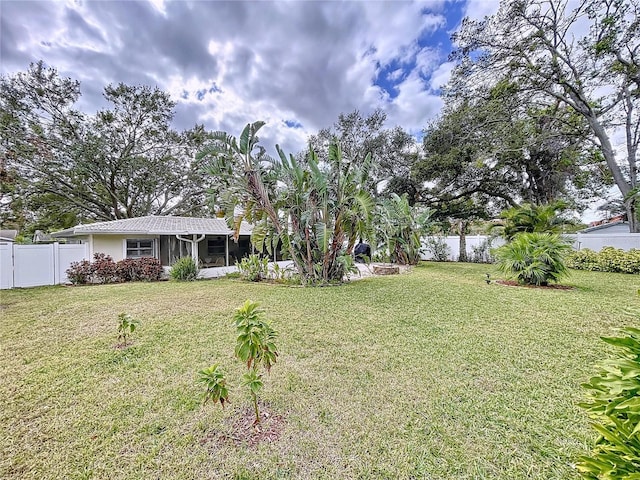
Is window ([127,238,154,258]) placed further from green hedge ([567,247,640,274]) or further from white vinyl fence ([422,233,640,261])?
green hedge ([567,247,640,274])

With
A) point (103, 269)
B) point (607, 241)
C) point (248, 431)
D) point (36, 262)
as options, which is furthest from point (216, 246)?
point (607, 241)

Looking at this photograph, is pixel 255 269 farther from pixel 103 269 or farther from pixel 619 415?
pixel 619 415

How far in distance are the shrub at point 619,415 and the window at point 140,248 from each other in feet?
47.2

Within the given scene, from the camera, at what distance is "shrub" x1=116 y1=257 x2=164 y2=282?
11.1 metres

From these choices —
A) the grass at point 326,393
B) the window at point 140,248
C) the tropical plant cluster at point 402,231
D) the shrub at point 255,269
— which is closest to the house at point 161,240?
the window at point 140,248

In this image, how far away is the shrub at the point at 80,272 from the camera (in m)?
→ 10.6

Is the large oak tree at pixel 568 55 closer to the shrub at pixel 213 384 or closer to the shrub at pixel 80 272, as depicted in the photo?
the shrub at pixel 213 384

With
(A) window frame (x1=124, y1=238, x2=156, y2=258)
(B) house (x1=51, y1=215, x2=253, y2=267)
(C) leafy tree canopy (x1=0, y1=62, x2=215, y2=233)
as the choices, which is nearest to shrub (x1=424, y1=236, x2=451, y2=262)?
(B) house (x1=51, y1=215, x2=253, y2=267)

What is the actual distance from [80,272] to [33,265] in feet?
5.22

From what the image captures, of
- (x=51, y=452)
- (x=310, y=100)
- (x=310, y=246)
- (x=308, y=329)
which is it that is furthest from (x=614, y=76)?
(x=51, y=452)

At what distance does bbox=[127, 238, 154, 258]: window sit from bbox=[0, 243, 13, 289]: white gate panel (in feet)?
11.4

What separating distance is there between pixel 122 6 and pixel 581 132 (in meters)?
19.9

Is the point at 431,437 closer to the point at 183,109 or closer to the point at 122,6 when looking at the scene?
the point at 122,6

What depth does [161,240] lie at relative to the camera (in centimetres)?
1312
